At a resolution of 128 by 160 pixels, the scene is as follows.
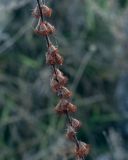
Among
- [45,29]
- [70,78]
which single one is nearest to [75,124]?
[45,29]

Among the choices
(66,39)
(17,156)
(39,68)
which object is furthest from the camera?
(66,39)

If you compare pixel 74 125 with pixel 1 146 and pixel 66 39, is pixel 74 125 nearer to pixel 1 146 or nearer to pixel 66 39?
pixel 1 146

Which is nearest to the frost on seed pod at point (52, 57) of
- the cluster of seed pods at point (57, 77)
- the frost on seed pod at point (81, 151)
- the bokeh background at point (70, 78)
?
the cluster of seed pods at point (57, 77)

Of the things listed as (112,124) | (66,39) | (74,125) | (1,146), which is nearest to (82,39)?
(66,39)

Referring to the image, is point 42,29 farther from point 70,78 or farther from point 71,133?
point 70,78

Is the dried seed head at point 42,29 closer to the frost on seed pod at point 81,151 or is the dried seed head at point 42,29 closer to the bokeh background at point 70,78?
the frost on seed pod at point 81,151

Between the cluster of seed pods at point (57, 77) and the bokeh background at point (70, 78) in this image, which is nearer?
the cluster of seed pods at point (57, 77)

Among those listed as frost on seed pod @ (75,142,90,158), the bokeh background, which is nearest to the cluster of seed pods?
frost on seed pod @ (75,142,90,158)
